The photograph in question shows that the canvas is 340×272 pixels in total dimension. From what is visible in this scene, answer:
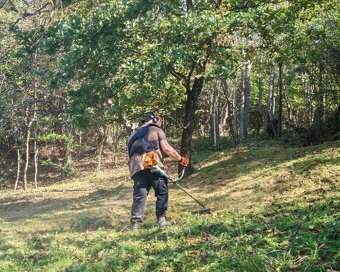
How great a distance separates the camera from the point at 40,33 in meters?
9.39

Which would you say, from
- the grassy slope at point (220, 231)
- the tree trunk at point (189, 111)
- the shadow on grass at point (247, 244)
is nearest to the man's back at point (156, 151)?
the grassy slope at point (220, 231)

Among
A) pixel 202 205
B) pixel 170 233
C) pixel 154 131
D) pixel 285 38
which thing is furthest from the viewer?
pixel 285 38

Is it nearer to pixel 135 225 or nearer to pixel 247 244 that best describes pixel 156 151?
pixel 135 225

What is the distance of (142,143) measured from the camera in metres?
6.86

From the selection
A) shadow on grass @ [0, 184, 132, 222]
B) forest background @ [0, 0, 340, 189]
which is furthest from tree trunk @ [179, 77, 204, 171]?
shadow on grass @ [0, 184, 132, 222]

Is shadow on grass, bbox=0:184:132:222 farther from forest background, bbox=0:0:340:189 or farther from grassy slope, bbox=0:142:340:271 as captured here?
grassy slope, bbox=0:142:340:271

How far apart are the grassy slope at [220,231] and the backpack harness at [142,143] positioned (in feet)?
4.04

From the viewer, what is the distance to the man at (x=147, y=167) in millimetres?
6746

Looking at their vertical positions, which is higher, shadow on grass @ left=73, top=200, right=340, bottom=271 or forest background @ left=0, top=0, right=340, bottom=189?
forest background @ left=0, top=0, right=340, bottom=189

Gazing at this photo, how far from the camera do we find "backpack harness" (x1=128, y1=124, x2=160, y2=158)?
22.5ft

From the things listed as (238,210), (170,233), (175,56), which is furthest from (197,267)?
(175,56)

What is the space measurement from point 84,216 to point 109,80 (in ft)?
11.0

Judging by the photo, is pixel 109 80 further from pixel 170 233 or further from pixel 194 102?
pixel 170 233

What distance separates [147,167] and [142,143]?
0.41 meters
